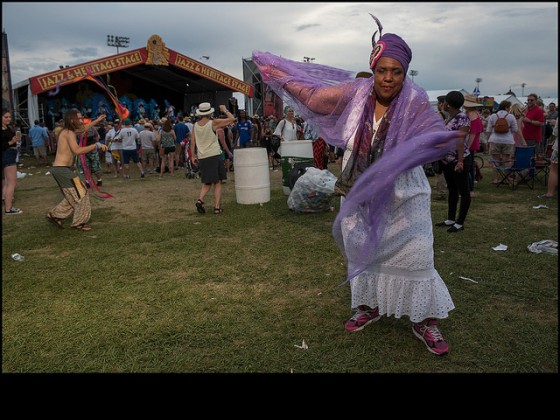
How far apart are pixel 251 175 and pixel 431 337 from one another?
17.7 ft

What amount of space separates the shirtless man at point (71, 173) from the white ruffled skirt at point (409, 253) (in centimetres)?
472

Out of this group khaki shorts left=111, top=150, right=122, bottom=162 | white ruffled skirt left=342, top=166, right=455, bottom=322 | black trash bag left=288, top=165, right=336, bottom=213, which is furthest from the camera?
khaki shorts left=111, top=150, right=122, bottom=162

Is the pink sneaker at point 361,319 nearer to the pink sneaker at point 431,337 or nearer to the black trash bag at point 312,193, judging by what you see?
the pink sneaker at point 431,337

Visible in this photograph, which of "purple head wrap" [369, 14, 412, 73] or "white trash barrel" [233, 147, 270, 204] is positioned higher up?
"purple head wrap" [369, 14, 412, 73]

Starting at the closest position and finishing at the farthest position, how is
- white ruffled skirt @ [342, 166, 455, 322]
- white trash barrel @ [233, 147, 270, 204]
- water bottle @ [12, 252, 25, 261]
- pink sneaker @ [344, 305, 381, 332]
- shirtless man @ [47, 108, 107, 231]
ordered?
1. white ruffled skirt @ [342, 166, 455, 322]
2. pink sneaker @ [344, 305, 381, 332]
3. water bottle @ [12, 252, 25, 261]
4. shirtless man @ [47, 108, 107, 231]
5. white trash barrel @ [233, 147, 270, 204]

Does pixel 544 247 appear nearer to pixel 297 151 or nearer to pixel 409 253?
pixel 409 253

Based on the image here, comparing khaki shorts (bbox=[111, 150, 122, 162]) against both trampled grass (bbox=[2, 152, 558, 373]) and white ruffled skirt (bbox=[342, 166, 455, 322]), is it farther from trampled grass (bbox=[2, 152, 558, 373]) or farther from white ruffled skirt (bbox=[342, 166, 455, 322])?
white ruffled skirt (bbox=[342, 166, 455, 322])

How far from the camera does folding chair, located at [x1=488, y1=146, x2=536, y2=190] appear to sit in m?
8.27

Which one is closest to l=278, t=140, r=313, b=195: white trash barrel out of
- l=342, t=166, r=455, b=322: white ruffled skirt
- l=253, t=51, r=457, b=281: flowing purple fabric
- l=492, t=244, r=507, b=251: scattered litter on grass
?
l=492, t=244, r=507, b=251: scattered litter on grass

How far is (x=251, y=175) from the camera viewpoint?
7770 millimetres

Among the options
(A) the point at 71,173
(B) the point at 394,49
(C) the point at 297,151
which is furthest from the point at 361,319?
(C) the point at 297,151

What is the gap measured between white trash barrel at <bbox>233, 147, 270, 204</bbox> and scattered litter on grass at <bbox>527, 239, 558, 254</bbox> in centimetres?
448

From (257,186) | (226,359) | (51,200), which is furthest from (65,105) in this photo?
(226,359)

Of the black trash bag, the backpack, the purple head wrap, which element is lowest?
the black trash bag
